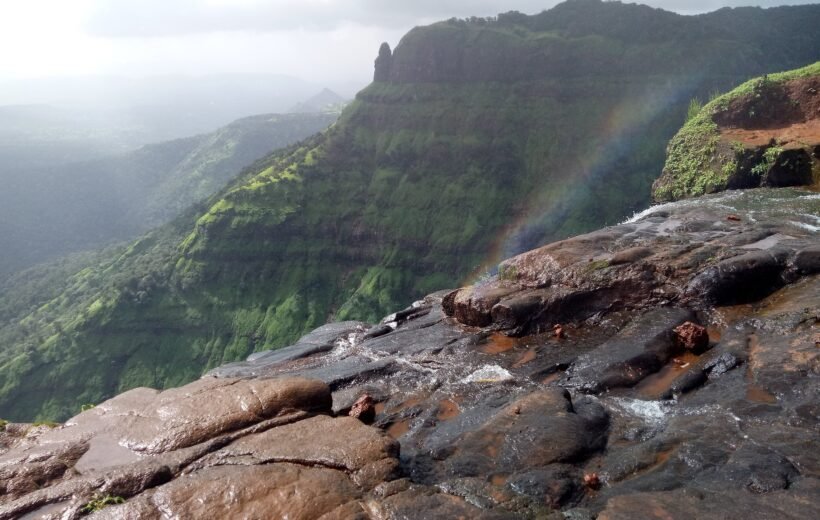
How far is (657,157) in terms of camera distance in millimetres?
151250

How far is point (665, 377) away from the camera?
55.8 feet

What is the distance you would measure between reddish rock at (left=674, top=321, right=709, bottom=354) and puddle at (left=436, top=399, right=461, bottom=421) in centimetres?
806

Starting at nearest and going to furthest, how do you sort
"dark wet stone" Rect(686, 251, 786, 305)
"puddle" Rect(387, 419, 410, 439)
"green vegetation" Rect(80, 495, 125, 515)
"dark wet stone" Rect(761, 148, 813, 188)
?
"green vegetation" Rect(80, 495, 125, 515) < "puddle" Rect(387, 419, 410, 439) < "dark wet stone" Rect(686, 251, 786, 305) < "dark wet stone" Rect(761, 148, 813, 188)

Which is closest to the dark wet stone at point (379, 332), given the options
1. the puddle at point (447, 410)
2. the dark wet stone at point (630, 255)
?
the puddle at point (447, 410)

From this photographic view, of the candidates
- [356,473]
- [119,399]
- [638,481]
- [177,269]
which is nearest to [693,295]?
[638,481]

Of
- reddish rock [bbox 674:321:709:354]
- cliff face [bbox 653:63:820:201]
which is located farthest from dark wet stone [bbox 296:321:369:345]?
cliff face [bbox 653:63:820:201]

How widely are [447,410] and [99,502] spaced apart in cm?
1013

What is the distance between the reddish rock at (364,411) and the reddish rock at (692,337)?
10757mm

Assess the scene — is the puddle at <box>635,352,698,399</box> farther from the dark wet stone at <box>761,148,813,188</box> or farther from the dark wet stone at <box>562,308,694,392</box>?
the dark wet stone at <box>761,148,813,188</box>

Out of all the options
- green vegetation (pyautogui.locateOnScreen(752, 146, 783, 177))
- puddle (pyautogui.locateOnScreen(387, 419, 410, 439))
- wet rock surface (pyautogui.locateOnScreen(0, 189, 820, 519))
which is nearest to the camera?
wet rock surface (pyautogui.locateOnScreen(0, 189, 820, 519))

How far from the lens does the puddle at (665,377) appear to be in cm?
1639

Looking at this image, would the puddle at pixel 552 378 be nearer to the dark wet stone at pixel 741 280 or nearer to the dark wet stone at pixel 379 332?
the dark wet stone at pixel 741 280

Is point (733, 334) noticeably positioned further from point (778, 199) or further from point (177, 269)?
point (177, 269)

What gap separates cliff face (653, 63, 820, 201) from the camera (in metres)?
34.9
